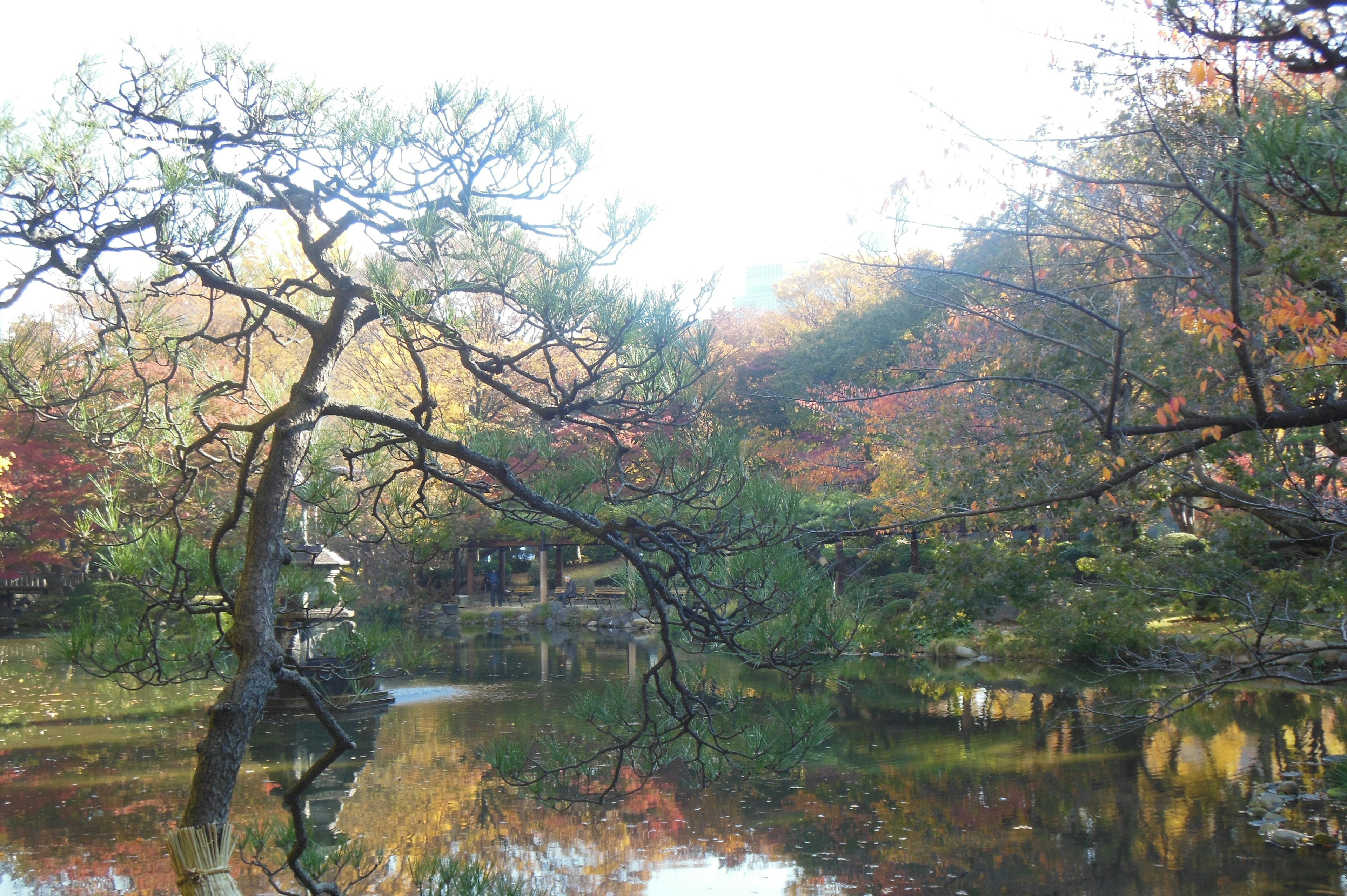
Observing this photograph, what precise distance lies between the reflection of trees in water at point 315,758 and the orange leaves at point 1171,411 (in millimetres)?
4260

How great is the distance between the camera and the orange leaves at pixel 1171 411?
127 inches

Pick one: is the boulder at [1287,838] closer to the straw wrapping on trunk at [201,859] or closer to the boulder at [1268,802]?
the boulder at [1268,802]

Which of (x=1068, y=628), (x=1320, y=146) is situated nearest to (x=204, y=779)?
(x=1320, y=146)

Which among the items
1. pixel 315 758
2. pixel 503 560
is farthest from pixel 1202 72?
pixel 503 560

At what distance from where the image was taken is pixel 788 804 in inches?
245

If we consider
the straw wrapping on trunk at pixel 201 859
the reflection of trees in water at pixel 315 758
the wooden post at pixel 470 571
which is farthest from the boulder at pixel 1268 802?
the wooden post at pixel 470 571

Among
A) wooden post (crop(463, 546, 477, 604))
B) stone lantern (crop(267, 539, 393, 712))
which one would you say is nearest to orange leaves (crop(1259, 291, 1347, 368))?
stone lantern (crop(267, 539, 393, 712))

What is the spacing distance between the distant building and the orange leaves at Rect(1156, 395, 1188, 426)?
78.5 feet

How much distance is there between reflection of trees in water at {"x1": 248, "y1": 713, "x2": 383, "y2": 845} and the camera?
5.77 meters

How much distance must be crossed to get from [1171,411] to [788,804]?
3.93 m

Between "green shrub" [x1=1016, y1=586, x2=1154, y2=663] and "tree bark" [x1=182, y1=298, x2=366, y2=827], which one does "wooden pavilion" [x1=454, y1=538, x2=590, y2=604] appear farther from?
"tree bark" [x1=182, y1=298, x2=366, y2=827]

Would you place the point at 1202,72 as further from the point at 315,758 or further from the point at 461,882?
the point at 315,758

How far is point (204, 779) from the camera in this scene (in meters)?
1.97

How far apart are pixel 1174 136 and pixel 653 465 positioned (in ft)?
8.84
